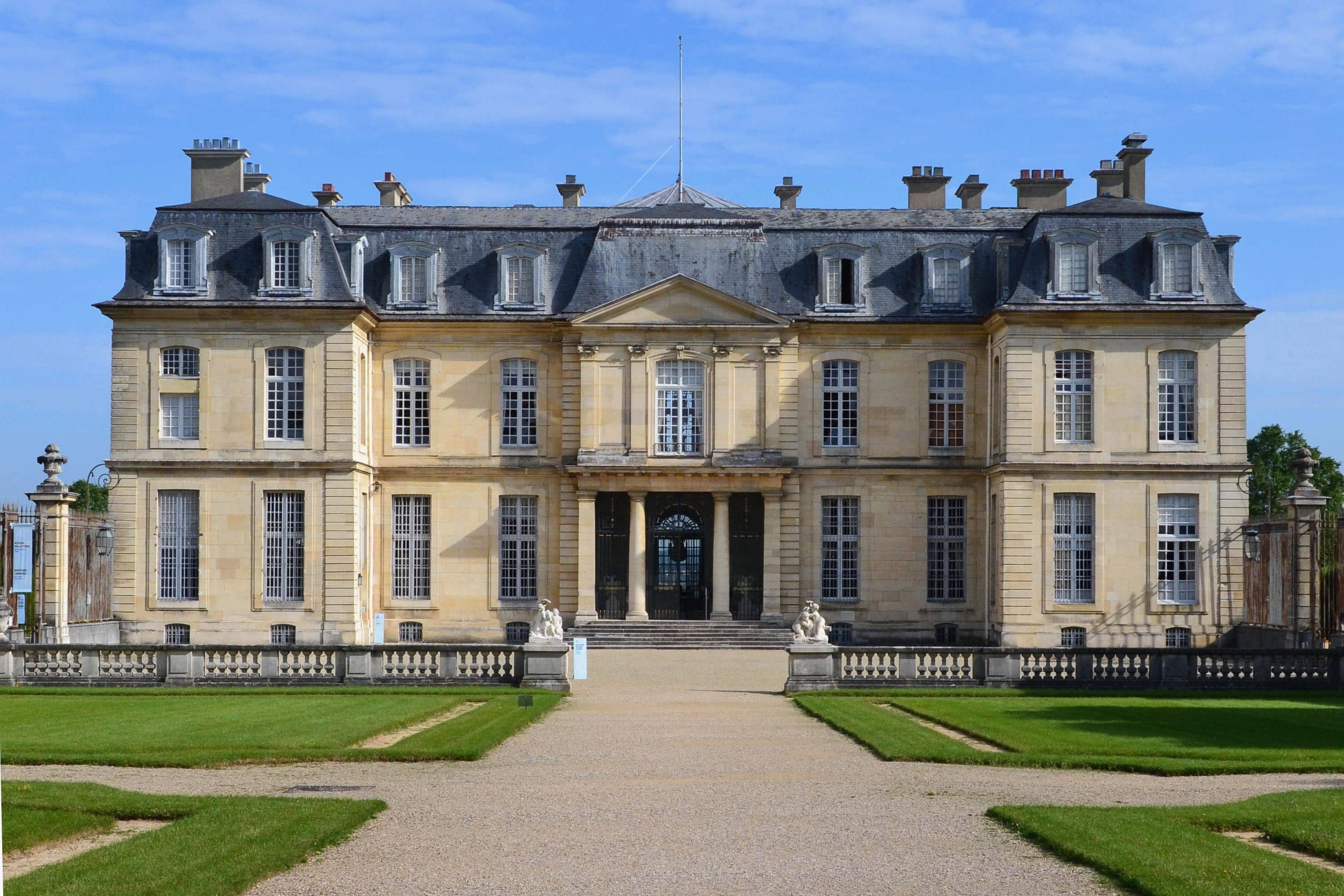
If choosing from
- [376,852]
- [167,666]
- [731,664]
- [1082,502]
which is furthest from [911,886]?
[1082,502]

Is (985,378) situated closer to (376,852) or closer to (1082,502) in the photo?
(1082,502)

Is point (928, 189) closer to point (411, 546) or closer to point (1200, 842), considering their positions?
point (411, 546)

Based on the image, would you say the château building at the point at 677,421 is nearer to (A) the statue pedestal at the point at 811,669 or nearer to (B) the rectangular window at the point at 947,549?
(B) the rectangular window at the point at 947,549

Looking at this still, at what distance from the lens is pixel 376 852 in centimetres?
1055

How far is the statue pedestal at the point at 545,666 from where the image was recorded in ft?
78.6

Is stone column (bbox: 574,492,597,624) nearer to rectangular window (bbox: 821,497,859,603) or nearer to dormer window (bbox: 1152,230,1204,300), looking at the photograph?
rectangular window (bbox: 821,497,859,603)

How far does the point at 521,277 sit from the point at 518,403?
9.64 ft

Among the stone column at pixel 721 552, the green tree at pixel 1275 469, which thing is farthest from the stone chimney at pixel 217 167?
the green tree at pixel 1275 469

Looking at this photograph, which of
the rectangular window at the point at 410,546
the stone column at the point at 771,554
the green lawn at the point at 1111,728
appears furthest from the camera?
the rectangular window at the point at 410,546

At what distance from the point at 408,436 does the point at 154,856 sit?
28474 millimetres

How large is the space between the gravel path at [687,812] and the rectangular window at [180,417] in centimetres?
1951

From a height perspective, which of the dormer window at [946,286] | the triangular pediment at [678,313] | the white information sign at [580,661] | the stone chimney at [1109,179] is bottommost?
the white information sign at [580,661]

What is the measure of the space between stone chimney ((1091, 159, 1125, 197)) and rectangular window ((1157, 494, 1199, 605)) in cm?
867

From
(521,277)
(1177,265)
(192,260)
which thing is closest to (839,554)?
(521,277)
